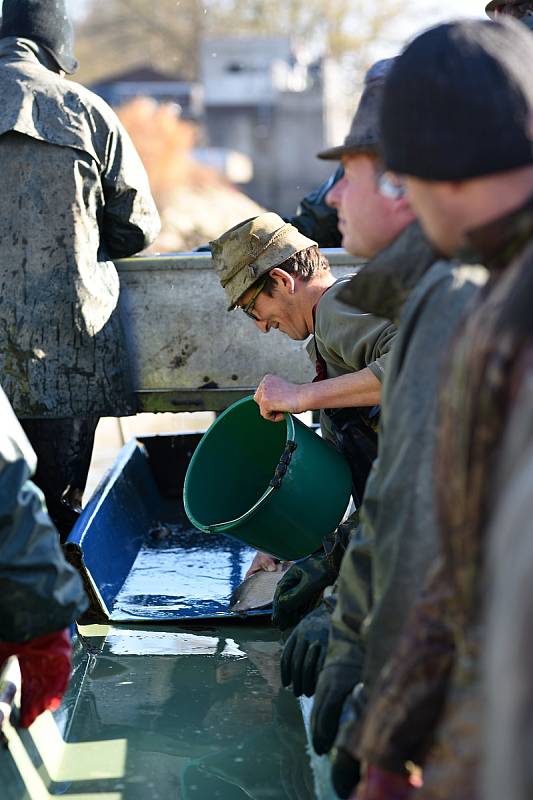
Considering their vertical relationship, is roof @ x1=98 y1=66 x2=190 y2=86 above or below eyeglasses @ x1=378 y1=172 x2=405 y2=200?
below

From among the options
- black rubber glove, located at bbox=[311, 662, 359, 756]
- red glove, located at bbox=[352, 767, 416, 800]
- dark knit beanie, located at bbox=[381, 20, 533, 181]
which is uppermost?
dark knit beanie, located at bbox=[381, 20, 533, 181]

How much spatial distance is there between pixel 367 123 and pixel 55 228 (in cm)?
264

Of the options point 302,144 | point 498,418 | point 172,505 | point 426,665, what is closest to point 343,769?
point 426,665

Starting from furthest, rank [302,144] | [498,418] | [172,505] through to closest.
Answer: [302,144], [172,505], [498,418]

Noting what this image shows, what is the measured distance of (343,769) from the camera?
2.41 m

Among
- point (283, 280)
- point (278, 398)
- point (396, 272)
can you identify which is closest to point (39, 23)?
point (283, 280)

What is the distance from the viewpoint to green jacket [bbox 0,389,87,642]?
9.07ft

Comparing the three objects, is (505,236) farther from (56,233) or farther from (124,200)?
(124,200)

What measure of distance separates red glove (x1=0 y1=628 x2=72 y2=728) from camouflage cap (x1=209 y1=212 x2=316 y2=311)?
1.57m

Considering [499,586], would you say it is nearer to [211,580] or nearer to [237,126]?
[211,580]

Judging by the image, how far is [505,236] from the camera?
5.88 ft

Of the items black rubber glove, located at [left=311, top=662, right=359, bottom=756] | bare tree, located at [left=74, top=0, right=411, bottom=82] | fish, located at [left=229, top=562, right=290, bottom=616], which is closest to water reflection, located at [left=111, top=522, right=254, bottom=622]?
fish, located at [left=229, top=562, right=290, bottom=616]

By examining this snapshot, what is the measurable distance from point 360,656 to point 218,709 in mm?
1109

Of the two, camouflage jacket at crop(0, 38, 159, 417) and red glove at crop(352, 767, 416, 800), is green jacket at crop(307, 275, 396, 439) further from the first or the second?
red glove at crop(352, 767, 416, 800)
